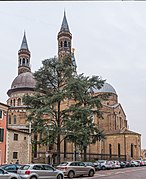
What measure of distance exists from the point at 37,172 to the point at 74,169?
6.64 meters

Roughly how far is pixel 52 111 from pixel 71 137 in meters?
4.02

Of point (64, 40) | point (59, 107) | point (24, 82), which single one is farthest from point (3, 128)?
point (64, 40)

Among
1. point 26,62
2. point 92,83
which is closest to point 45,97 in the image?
point 92,83

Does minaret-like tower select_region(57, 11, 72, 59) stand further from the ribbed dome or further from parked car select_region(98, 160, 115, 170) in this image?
parked car select_region(98, 160, 115, 170)

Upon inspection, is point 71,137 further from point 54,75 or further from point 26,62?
point 26,62

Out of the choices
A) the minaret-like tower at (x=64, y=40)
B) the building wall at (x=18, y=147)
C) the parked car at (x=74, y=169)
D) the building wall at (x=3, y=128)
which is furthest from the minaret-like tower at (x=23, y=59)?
the parked car at (x=74, y=169)

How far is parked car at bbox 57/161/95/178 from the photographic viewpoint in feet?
83.3

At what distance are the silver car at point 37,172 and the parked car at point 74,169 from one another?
3968 mm

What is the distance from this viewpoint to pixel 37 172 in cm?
1991

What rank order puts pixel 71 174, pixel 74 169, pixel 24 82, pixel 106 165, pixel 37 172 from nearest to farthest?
pixel 37 172, pixel 71 174, pixel 74 169, pixel 106 165, pixel 24 82

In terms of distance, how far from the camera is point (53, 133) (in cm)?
3422

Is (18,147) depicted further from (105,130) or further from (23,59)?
(23,59)

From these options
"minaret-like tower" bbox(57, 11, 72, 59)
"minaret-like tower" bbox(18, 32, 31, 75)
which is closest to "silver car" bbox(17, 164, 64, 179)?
"minaret-like tower" bbox(57, 11, 72, 59)

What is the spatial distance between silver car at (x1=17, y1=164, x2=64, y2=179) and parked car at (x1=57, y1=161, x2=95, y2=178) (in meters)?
3.97
